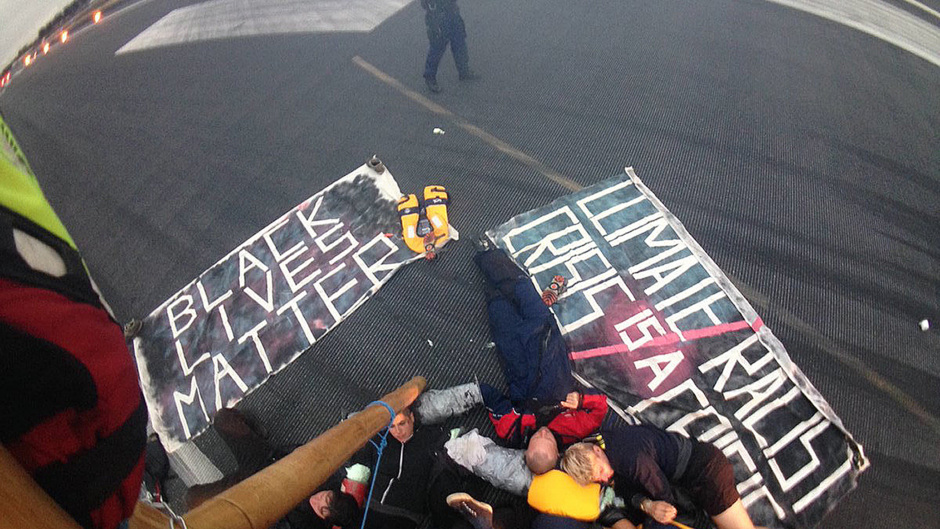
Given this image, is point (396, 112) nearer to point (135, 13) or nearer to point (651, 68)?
point (651, 68)

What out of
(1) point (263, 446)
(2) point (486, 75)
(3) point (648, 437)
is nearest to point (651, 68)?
(2) point (486, 75)

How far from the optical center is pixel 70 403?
1.52ft

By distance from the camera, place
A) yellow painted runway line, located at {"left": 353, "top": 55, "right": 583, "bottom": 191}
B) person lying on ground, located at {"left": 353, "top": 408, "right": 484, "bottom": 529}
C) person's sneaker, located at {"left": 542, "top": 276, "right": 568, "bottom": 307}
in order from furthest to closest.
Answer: yellow painted runway line, located at {"left": 353, "top": 55, "right": 583, "bottom": 191} < person's sneaker, located at {"left": 542, "top": 276, "right": 568, "bottom": 307} < person lying on ground, located at {"left": 353, "top": 408, "right": 484, "bottom": 529}

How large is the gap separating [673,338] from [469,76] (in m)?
2.06

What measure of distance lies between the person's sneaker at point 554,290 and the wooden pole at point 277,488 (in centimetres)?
108

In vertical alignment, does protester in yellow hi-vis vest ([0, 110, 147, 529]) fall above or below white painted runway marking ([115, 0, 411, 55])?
below

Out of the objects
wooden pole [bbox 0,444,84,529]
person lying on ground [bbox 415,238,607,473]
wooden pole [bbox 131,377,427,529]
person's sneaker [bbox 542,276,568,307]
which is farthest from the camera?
person's sneaker [bbox 542,276,568,307]

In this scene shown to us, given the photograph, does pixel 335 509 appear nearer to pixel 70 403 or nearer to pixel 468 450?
pixel 468 450

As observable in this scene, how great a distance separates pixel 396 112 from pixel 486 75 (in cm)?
65

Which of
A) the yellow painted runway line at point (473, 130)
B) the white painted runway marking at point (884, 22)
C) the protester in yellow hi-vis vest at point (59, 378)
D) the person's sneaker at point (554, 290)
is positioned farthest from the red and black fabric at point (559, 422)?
the white painted runway marking at point (884, 22)

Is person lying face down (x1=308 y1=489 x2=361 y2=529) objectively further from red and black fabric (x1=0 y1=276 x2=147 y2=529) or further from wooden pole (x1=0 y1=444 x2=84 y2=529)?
wooden pole (x1=0 y1=444 x2=84 y2=529)

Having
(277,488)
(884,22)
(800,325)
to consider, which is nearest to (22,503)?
(277,488)

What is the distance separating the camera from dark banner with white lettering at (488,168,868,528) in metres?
1.64

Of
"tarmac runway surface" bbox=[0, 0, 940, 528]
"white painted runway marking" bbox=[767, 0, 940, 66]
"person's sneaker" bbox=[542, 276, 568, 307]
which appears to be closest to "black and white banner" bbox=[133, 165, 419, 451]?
"tarmac runway surface" bbox=[0, 0, 940, 528]
